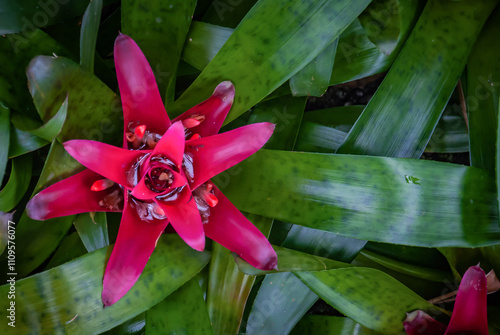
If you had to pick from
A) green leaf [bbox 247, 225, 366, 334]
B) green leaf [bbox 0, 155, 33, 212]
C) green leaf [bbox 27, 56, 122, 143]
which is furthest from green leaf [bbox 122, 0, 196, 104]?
green leaf [bbox 247, 225, 366, 334]

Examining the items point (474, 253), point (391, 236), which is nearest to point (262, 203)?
point (391, 236)

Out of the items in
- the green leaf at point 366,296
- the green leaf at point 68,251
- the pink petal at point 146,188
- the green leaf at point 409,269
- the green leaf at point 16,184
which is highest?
the pink petal at point 146,188

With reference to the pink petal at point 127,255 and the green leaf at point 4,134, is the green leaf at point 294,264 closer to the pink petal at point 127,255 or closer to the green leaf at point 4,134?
the pink petal at point 127,255

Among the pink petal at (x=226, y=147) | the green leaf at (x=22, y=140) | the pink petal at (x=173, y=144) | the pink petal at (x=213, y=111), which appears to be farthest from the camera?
the green leaf at (x=22, y=140)

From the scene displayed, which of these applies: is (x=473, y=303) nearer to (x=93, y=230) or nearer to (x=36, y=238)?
(x=93, y=230)

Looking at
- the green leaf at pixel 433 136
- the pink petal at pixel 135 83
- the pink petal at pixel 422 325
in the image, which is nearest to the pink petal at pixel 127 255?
the pink petal at pixel 135 83

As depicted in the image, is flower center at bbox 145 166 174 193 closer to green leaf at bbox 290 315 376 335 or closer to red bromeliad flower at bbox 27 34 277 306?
red bromeliad flower at bbox 27 34 277 306
